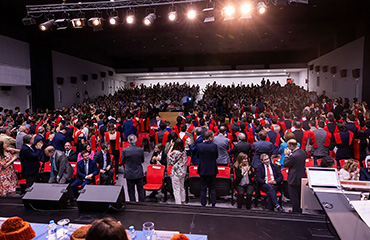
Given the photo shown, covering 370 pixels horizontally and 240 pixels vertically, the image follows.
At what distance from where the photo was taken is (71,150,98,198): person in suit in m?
4.96

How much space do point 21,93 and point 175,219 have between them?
13.9 m

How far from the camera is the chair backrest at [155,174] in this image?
16.9ft

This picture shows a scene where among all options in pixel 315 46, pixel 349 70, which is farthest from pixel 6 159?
pixel 315 46

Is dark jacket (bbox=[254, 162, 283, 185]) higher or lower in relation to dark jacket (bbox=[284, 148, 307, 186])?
lower

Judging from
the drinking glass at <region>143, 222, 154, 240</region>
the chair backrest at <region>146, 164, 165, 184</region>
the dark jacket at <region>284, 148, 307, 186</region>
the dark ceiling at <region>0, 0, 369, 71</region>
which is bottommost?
the chair backrest at <region>146, 164, 165, 184</region>

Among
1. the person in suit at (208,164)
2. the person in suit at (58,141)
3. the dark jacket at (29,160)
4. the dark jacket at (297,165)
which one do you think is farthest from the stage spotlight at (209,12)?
the dark jacket at (29,160)

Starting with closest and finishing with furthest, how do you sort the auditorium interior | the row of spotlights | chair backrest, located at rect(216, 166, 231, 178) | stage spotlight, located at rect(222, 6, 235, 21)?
the auditorium interior → chair backrest, located at rect(216, 166, 231, 178) → the row of spotlights → stage spotlight, located at rect(222, 6, 235, 21)

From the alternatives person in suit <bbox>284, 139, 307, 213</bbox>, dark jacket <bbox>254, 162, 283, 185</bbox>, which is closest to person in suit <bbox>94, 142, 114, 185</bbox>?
dark jacket <bbox>254, 162, 283, 185</bbox>

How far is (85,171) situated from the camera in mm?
5035

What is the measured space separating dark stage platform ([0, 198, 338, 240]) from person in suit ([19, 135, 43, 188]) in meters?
1.57

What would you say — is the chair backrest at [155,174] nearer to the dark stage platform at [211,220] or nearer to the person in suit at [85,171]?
the person in suit at [85,171]

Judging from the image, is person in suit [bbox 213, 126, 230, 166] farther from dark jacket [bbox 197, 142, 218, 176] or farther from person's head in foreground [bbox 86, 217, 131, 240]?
person's head in foreground [bbox 86, 217, 131, 240]

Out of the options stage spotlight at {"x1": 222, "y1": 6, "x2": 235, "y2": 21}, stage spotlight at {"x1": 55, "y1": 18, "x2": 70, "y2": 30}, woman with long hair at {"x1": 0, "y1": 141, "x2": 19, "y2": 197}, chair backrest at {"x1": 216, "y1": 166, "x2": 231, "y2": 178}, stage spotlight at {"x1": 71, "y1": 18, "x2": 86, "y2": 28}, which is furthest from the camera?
stage spotlight at {"x1": 55, "y1": 18, "x2": 70, "y2": 30}

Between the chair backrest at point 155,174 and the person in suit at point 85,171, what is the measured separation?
1.04 meters
